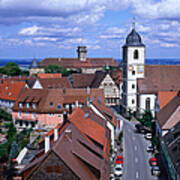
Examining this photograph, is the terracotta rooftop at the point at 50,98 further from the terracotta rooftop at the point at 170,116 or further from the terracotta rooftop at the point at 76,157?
the terracotta rooftop at the point at 76,157

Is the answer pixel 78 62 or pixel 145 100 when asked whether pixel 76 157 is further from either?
pixel 78 62

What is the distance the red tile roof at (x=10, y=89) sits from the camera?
64.9 metres

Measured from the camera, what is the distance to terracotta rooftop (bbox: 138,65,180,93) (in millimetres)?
64062

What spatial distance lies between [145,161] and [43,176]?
2432cm

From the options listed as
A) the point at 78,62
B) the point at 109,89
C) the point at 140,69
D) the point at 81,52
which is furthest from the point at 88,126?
the point at 81,52

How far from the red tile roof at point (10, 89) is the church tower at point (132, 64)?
24.6m

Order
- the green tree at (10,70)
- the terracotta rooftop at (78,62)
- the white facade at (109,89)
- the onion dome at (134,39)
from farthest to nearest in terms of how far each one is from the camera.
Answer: the terracotta rooftop at (78,62) < the green tree at (10,70) < the white facade at (109,89) < the onion dome at (134,39)

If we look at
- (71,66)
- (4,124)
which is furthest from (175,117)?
(71,66)

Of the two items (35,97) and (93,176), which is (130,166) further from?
(35,97)

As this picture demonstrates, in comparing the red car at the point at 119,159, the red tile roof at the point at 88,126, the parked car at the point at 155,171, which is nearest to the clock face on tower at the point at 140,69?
the red car at the point at 119,159

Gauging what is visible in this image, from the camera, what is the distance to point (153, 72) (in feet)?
217

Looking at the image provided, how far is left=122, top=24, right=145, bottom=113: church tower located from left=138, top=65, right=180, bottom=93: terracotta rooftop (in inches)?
73.1

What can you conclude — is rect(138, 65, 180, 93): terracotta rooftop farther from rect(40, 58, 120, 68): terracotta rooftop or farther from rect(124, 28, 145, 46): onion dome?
rect(40, 58, 120, 68): terracotta rooftop

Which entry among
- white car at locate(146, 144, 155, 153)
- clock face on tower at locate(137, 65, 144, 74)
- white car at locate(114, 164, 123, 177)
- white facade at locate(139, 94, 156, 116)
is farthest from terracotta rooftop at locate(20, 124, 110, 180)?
clock face on tower at locate(137, 65, 144, 74)
